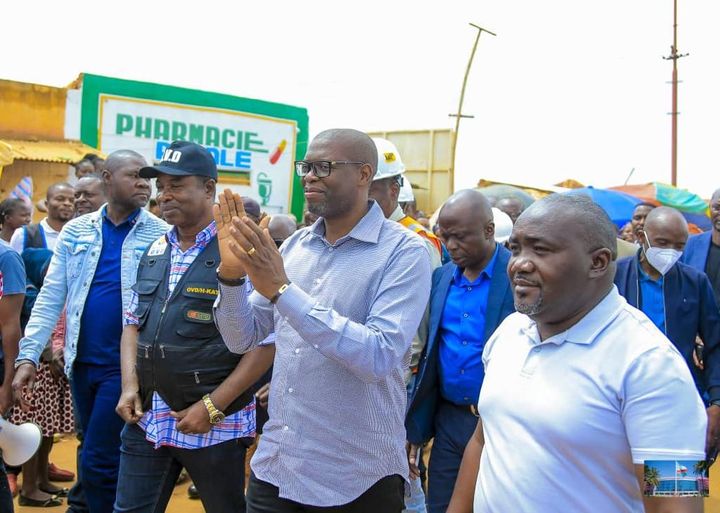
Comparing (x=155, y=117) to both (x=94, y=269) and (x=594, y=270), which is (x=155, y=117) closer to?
(x=94, y=269)

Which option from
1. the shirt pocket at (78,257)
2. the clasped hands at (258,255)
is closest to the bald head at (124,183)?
the shirt pocket at (78,257)

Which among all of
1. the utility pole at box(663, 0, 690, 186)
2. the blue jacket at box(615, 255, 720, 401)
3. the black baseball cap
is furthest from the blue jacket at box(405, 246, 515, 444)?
the utility pole at box(663, 0, 690, 186)

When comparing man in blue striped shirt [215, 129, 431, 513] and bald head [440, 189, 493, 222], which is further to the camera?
bald head [440, 189, 493, 222]

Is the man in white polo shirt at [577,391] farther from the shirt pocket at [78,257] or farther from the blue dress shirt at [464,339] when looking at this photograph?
the shirt pocket at [78,257]

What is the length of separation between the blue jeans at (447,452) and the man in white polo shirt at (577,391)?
60.4 inches

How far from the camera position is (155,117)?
19.1 metres

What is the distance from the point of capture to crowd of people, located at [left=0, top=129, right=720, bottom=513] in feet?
6.72

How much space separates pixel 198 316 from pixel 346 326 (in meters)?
1.19

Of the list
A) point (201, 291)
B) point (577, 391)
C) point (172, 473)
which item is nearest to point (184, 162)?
point (201, 291)

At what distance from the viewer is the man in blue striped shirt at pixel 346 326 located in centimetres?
278

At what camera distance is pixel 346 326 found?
2.68 m

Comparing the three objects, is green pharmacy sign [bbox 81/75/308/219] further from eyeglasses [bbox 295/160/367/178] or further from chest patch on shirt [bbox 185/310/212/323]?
eyeglasses [bbox 295/160/367/178]

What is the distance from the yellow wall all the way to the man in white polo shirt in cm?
1670

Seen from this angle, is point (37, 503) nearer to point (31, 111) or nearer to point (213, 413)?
point (213, 413)
